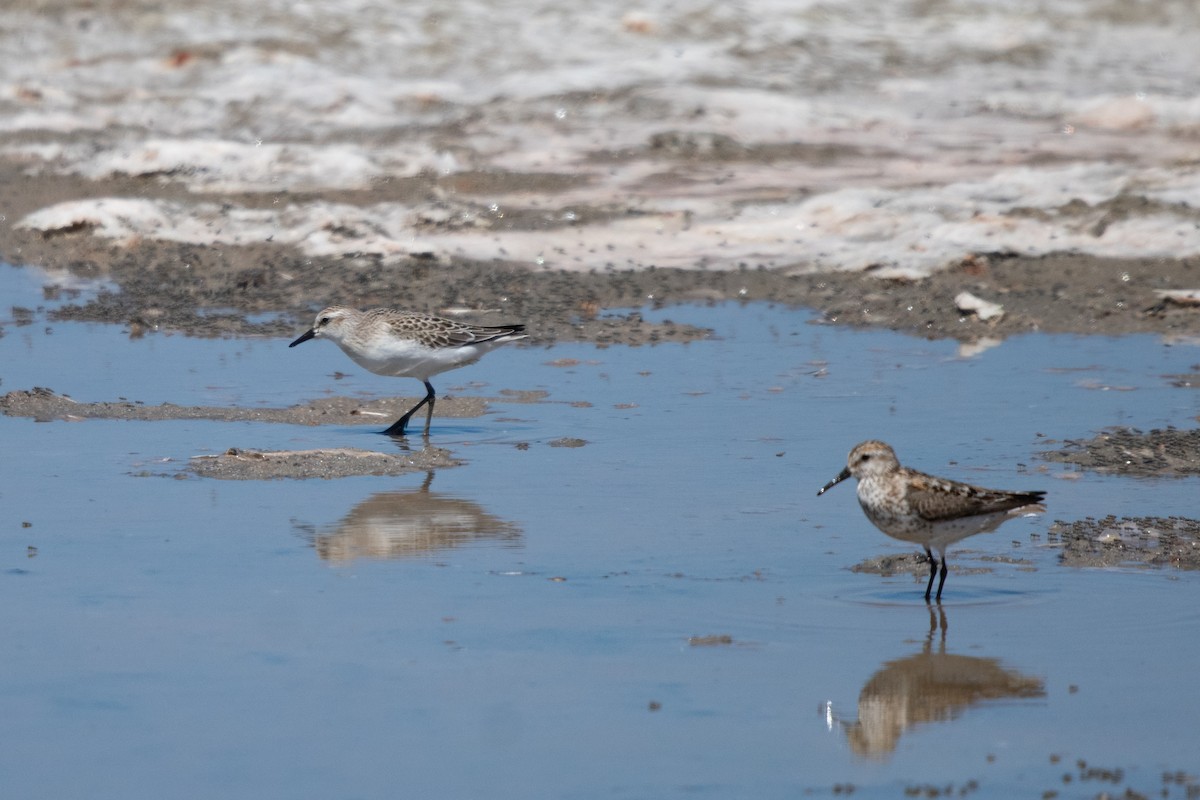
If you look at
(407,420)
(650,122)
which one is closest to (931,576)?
(407,420)

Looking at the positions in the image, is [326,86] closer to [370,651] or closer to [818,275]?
[818,275]

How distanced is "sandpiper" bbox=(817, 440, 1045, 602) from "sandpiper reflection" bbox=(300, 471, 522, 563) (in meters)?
1.71

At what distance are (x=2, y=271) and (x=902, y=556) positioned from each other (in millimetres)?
10358

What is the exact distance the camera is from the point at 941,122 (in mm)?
21203

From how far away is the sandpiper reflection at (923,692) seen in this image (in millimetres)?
5898

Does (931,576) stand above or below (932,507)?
below

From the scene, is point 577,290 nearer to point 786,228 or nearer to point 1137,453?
point 786,228

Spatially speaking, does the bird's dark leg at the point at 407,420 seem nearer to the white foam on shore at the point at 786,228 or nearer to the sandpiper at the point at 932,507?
the sandpiper at the point at 932,507

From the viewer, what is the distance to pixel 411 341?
11250mm

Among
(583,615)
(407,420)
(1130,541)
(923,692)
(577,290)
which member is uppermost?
(577,290)

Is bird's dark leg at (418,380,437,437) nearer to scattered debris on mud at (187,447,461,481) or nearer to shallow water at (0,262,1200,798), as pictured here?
shallow water at (0,262,1200,798)

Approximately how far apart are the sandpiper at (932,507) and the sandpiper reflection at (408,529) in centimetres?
171

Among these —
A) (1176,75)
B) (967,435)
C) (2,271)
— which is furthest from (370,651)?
(1176,75)

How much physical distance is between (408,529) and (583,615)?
5.44 feet
